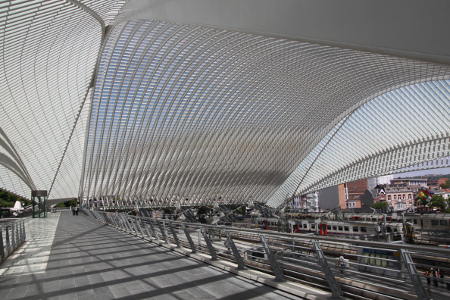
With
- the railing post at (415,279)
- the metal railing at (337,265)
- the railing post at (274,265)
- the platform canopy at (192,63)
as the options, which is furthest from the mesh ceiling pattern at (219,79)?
the railing post at (415,279)

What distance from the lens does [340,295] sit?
5.78m

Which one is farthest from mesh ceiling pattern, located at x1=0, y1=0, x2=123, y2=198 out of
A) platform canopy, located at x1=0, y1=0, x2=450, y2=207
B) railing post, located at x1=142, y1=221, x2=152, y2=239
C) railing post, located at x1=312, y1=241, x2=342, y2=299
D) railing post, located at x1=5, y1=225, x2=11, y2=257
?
railing post, located at x1=312, y1=241, x2=342, y2=299

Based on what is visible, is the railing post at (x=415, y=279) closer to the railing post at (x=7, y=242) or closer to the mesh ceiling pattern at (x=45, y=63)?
the railing post at (x=7, y=242)

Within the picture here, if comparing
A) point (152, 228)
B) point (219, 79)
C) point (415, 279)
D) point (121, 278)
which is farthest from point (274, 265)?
point (219, 79)

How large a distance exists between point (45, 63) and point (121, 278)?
68.2 ft

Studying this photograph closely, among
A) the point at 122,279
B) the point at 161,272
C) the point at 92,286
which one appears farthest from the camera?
the point at 161,272

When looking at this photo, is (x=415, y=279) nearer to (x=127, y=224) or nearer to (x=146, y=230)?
(x=146, y=230)

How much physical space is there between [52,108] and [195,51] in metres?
13.0

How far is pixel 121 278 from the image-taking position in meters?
7.96

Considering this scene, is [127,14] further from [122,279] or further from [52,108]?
[122,279]

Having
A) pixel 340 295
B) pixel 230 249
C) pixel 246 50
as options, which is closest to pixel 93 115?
pixel 246 50

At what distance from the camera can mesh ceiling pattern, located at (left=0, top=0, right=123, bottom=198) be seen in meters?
17.9

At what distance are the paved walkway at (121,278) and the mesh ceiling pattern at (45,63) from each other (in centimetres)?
952

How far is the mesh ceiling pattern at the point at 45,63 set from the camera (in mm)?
17906
